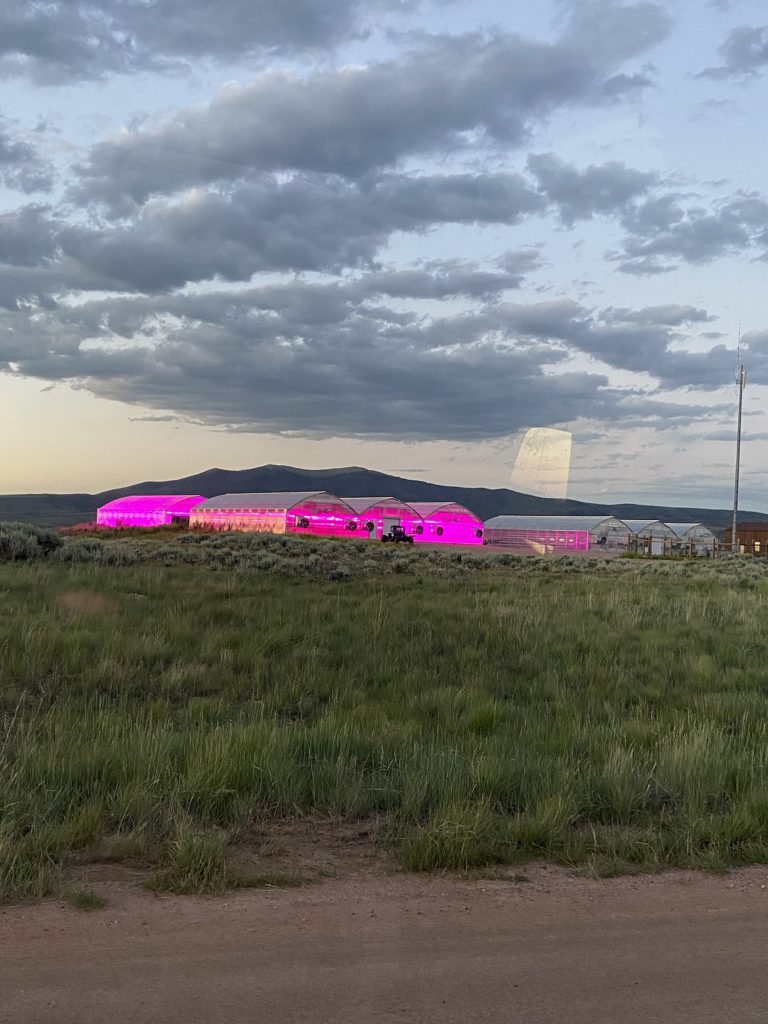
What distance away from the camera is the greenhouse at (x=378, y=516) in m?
56.8

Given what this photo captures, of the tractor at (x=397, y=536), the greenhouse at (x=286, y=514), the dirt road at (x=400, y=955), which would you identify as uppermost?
the greenhouse at (x=286, y=514)

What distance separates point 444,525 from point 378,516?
574 cm

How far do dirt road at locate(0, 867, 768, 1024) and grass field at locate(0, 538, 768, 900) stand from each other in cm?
39

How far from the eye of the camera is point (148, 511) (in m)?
63.1

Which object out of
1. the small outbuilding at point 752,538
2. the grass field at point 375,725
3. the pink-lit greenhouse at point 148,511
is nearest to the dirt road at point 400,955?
the grass field at point 375,725

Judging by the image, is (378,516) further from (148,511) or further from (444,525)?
(148,511)

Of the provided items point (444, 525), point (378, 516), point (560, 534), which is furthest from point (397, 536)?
point (560, 534)

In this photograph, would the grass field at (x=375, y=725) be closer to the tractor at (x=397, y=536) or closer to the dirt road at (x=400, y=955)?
the dirt road at (x=400, y=955)

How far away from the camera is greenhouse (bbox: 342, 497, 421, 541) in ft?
186

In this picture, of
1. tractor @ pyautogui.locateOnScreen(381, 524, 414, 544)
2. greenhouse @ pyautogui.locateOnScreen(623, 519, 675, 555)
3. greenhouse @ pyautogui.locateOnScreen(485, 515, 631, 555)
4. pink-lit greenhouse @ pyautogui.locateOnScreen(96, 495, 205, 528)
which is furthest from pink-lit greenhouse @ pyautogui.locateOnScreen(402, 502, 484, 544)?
pink-lit greenhouse @ pyautogui.locateOnScreen(96, 495, 205, 528)

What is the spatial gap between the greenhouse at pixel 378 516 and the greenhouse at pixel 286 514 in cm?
74

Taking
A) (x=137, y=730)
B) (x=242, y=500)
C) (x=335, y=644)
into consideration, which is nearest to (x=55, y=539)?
(x=335, y=644)

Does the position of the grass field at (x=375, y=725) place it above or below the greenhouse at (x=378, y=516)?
below

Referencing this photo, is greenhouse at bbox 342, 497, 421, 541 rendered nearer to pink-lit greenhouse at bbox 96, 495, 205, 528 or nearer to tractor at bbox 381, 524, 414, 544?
tractor at bbox 381, 524, 414, 544
